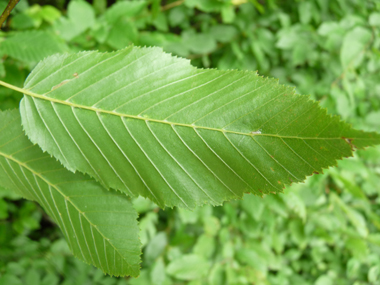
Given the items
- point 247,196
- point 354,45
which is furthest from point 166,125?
point 354,45

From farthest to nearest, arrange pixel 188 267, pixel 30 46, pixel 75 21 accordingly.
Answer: pixel 188 267 < pixel 75 21 < pixel 30 46

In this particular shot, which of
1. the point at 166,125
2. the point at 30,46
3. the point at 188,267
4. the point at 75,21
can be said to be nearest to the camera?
the point at 166,125

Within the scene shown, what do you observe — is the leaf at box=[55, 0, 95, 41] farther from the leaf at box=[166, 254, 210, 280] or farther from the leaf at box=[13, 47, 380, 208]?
the leaf at box=[166, 254, 210, 280]

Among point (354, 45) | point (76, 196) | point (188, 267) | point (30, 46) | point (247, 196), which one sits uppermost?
point (30, 46)

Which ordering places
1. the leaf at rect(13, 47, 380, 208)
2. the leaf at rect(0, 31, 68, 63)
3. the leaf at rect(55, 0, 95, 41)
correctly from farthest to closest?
the leaf at rect(55, 0, 95, 41)
the leaf at rect(0, 31, 68, 63)
the leaf at rect(13, 47, 380, 208)

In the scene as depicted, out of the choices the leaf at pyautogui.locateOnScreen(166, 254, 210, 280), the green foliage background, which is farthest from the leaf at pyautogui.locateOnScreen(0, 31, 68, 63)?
the leaf at pyautogui.locateOnScreen(166, 254, 210, 280)

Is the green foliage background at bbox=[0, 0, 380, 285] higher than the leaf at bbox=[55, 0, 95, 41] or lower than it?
lower

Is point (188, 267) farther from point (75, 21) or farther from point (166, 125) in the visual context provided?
point (75, 21)
